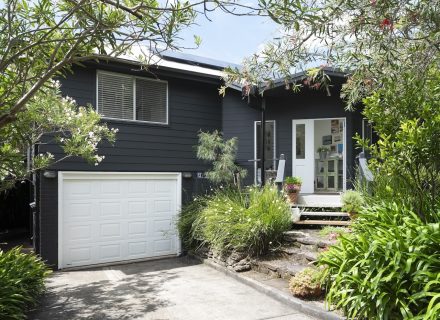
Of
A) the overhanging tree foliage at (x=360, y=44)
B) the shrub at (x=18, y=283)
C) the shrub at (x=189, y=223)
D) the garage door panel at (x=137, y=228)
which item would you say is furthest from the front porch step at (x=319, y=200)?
the shrub at (x=18, y=283)

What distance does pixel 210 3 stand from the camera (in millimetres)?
2758

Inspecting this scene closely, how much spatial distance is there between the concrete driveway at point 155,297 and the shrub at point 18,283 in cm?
28

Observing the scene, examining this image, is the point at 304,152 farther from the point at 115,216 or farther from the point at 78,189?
the point at 78,189

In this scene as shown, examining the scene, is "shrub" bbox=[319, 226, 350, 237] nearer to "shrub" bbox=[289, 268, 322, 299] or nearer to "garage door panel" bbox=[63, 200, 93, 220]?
"shrub" bbox=[289, 268, 322, 299]

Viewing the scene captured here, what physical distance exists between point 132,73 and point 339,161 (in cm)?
598

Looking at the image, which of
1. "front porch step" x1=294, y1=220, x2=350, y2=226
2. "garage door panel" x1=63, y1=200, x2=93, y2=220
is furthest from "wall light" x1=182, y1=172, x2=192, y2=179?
"front porch step" x1=294, y1=220, x2=350, y2=226

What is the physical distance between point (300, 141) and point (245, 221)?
12.3ft

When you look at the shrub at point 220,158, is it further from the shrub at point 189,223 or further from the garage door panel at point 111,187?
the garage door panel at point 111,187

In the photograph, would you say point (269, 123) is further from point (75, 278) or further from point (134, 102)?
point (75, 278)

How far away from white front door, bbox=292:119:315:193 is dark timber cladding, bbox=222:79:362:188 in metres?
0.13

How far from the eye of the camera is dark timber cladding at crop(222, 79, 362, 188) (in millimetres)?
9648

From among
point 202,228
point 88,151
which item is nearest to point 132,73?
point 88,151

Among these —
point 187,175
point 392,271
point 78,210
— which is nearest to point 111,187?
point 78,210

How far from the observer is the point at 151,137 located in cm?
955
